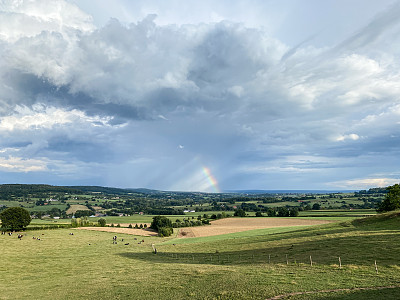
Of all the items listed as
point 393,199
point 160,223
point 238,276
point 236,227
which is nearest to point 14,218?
point 160,223

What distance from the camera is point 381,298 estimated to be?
19391 mm

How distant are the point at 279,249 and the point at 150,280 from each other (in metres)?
27.9

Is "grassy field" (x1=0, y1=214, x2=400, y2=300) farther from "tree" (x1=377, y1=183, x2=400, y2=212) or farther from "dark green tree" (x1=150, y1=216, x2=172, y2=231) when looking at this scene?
"dark green tree" (x1=150, y1=216, x2=172, y2=231)

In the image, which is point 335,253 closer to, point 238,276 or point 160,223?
point 238,276

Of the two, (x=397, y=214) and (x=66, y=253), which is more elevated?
(x=397, y=214)

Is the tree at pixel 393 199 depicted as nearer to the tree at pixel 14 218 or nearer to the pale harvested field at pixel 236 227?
the pale harvested field at pixel 236 227

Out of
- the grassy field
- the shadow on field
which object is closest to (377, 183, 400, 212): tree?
the grassy field

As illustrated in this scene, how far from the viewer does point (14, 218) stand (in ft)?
349

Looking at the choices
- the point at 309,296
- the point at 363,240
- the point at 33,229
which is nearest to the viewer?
the point at 309,296

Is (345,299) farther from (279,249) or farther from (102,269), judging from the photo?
(102,269)

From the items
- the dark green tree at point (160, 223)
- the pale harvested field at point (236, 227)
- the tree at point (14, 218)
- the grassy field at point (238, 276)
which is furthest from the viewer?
the dark green tree at point (160, 223)

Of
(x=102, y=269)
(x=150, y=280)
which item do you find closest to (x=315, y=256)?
(x=150, y=280)

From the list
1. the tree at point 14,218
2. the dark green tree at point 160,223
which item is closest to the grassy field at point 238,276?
the tree at point 14,218

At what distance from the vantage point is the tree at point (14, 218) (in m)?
105
